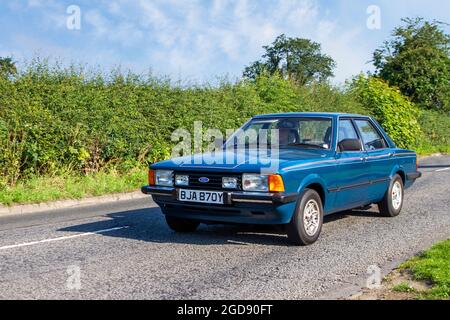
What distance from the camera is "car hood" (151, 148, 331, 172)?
6.57 meters

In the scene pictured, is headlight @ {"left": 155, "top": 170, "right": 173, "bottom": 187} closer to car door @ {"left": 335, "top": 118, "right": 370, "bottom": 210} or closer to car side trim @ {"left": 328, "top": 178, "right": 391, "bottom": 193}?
car side trim @ {"left": 328, "top": 178, "right": 391, "bottom": 193}

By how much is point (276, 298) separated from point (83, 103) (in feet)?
33.6

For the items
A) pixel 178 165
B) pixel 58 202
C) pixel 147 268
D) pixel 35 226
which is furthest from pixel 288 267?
pixel 58 202

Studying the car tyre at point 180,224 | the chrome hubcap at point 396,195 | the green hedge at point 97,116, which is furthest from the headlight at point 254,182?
the green hedge at point 97,116

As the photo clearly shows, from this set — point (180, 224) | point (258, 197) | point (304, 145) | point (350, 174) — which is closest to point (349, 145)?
point (350, 174)

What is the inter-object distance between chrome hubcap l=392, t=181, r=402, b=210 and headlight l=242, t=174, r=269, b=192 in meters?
3.66

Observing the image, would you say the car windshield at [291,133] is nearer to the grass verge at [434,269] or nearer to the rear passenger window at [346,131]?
the rear passenger window at [346,131]

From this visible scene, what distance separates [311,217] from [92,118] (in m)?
8.25

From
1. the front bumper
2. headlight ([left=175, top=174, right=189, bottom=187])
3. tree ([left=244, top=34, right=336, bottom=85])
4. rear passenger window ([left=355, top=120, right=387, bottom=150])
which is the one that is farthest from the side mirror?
tree ([left=244, top=34, right=336, bottom=85])

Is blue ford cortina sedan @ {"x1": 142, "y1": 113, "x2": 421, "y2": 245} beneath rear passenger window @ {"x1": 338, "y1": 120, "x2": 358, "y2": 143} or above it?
beneath

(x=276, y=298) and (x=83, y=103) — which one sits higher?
(x=83, y=103)

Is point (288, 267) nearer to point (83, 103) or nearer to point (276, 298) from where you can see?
point (276, 298)

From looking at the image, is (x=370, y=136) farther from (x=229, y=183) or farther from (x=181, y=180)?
(x=181, y=180)
